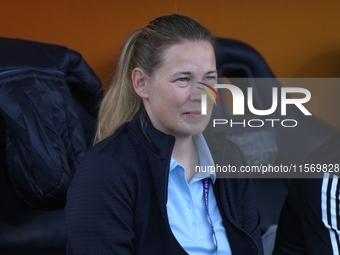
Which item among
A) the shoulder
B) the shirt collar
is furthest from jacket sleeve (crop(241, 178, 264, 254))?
the shoulder

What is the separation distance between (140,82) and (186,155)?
0.73 ft

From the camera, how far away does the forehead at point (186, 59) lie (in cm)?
98

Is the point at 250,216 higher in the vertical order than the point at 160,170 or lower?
lower

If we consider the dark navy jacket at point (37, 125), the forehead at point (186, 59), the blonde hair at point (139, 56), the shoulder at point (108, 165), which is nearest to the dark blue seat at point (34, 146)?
the dark navy jacket at point (37, 125)

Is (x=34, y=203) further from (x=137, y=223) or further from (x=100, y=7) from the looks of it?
(x=100, y=7)

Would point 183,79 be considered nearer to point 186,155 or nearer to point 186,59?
point 186,59

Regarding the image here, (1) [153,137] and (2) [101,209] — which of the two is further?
(1) [153,137]

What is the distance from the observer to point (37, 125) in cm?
122

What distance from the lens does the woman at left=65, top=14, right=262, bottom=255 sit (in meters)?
0.88

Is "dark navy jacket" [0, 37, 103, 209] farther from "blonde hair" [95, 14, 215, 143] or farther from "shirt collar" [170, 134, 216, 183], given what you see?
"shirt collar" [170, 134, 216, 183]

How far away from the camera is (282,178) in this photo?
6.80ft

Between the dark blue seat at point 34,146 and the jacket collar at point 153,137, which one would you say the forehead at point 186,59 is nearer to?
the jacket collar at point 153,137

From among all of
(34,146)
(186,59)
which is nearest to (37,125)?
(34,146)

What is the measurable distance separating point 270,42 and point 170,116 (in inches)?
66.7
